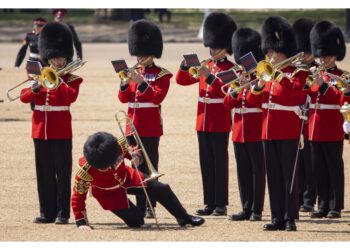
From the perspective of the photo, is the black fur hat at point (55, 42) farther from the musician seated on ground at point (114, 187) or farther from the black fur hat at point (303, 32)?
the black fur hat at point (303, 32)

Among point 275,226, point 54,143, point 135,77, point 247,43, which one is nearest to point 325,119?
point 247,43

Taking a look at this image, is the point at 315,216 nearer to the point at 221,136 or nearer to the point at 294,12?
the point at 221,136

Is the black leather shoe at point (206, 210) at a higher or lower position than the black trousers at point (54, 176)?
lower

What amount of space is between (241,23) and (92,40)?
3652mm

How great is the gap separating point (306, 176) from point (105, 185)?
1.78 meters

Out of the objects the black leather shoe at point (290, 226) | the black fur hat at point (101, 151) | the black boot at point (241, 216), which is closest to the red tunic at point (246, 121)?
the black boot at point (241, 216)

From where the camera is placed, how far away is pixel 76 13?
36031mm

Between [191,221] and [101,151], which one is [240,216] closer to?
[191,221]

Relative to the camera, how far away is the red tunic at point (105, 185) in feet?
30.3

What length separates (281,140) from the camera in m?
9.18

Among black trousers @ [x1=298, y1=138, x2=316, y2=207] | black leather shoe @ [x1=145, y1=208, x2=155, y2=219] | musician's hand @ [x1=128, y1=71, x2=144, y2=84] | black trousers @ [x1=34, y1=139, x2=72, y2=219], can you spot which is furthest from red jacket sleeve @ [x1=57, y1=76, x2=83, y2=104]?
black trousers @ [x1=298, y1=138, x2=316, y2=207]

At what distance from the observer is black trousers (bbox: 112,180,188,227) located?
9273 mm

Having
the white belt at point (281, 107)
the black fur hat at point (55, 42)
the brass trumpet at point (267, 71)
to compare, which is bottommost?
the white belt at point (281, 107)

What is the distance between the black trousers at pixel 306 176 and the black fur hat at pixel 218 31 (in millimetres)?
964
